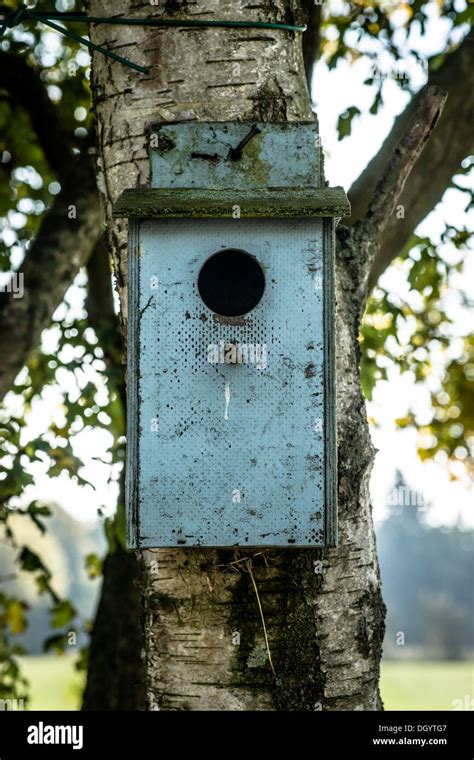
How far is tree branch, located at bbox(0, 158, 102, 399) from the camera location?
4.07 meters

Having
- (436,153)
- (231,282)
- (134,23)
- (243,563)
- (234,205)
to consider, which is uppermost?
(436,153)

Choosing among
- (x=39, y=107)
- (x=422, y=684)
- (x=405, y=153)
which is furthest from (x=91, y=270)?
(x=422, y=684)

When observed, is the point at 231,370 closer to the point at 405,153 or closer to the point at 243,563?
the point at 243,563

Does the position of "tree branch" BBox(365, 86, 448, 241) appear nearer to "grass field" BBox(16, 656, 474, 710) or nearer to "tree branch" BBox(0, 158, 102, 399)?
"tree branch" BBox(0, 158, 102, 399)

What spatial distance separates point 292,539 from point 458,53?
98.9 inches

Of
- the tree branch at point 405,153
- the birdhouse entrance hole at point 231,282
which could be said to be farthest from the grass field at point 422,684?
the birdhouse entrance hole at point 231,282

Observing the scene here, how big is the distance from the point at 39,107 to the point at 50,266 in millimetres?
1390

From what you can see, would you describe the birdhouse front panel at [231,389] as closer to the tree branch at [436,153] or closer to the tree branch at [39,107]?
the tree branch at [436,153]

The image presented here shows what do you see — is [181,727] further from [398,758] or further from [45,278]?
[45,278]

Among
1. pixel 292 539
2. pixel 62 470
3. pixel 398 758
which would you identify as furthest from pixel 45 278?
pixel 398 758

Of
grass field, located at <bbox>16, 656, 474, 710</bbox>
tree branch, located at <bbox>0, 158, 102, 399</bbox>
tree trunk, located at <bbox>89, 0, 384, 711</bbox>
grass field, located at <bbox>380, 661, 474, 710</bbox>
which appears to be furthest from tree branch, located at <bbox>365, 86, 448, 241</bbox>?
grass field, located at <bbox>380, 661, 474, 710</bbox>

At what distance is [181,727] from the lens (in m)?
2.41

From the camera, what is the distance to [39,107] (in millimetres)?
5219

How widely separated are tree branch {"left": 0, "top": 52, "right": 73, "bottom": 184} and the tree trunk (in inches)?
98.4
